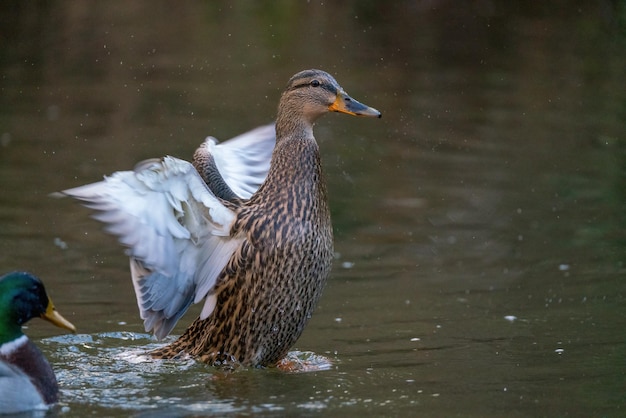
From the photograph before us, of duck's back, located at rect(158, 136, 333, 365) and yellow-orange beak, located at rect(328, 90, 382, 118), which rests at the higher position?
yellow-orange beak, located at rect(328, 90, 382, 118)

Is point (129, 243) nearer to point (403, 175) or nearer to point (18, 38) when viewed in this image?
point (403, 175)

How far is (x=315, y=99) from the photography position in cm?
686

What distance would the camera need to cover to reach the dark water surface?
6.32 meters

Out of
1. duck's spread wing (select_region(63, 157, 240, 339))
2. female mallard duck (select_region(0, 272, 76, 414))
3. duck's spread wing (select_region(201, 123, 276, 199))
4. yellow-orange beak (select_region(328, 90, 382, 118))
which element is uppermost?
yellow-orange beak (select_region(328, 90, 382, 118))

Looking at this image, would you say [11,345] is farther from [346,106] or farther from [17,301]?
[346,106]

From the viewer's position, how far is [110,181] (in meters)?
6.01

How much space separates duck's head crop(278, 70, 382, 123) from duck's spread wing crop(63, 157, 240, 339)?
755 mm

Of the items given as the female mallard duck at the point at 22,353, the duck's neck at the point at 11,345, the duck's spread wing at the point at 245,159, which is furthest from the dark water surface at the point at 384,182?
the duck's spread wing at the point at 245,159

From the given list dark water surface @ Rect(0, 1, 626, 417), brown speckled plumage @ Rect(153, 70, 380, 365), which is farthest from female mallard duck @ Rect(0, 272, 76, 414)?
brown speckled plumage @ Rect(153, 70, 380, 365)

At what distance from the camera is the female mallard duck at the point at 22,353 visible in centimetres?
581

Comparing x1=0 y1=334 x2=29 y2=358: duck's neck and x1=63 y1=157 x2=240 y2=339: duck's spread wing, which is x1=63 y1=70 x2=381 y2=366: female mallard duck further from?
x1=0 y1=334 x2=29 y2=358: duck's neck

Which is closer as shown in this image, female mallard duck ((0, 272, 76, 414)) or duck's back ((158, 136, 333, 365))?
female mallard duck ((0, 272, 76, 414))

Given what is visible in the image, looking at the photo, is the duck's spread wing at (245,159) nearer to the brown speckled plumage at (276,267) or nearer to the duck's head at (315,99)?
the duck's head at (315,99)

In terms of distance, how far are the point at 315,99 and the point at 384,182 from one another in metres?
4.10
